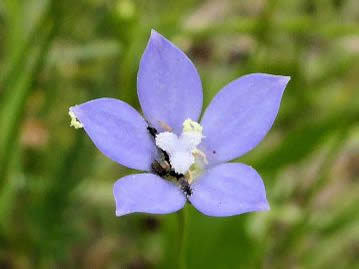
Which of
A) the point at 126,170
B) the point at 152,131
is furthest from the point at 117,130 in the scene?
the point at 126,170

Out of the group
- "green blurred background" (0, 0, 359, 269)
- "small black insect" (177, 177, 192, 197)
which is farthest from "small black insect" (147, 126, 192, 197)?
"green blurred background" (0, 0, 359, 269)

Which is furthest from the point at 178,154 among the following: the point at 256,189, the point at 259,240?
the point at 259,240

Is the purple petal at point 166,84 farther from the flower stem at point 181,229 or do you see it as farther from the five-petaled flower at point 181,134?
the flower stem at point 181,229

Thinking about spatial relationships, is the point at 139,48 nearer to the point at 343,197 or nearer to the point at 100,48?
the point at 100,48

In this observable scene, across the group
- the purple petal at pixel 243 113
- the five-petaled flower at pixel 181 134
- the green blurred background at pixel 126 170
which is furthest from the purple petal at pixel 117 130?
the green blurred background at pixel 126 170

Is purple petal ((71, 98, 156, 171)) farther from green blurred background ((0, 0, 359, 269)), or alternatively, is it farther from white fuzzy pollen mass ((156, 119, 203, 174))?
green blurred background ((0, 0, 359, 269))

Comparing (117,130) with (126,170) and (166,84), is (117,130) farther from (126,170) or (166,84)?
(126,170)
